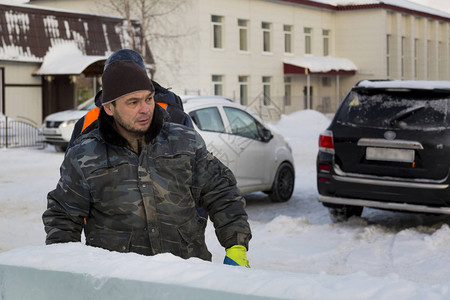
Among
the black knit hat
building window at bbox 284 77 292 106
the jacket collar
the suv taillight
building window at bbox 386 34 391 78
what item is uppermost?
building window at bbox 386 34 391 78

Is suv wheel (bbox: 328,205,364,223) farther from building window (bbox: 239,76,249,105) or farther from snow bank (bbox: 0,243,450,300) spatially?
building window (bbox: 239,76,249,105)

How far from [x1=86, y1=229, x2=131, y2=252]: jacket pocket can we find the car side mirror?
28.0 ft

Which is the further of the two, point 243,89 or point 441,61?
point 441,61

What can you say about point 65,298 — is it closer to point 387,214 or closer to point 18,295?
point 18,295

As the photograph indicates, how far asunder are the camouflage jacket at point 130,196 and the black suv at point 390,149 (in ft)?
18.0

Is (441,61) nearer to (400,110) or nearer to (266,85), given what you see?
(266,85)

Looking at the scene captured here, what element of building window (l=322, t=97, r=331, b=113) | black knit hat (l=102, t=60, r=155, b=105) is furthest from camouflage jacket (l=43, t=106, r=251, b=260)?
building window (l=322, t=97, r=331, b=113)

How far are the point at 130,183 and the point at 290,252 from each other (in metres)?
4.95

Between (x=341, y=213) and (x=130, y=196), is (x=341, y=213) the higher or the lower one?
the lower one

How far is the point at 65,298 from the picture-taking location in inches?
86.7

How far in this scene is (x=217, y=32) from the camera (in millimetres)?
38156

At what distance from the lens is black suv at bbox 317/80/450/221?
27.7 ft

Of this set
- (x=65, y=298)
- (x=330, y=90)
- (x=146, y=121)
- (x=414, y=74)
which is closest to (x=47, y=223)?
(x=146, y=121)

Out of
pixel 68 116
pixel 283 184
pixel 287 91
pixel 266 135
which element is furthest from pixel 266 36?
pixel 266 135
